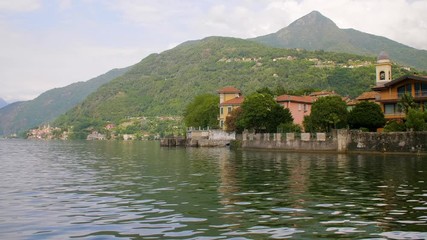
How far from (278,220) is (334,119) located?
60961 mm

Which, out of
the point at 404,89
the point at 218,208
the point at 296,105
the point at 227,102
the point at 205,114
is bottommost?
the point at 218,208

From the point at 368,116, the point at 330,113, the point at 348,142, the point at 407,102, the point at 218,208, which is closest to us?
the point at 218,208

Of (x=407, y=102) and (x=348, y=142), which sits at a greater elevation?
(x=407, y=102)

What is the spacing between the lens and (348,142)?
225 ft

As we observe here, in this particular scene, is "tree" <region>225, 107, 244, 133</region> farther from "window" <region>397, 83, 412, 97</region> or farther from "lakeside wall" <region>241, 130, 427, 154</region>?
"window" <region>397, 83, 412, 97</region>

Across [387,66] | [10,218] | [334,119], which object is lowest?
[10,218]

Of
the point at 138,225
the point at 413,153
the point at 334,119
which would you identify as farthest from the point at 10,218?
the point at 334,119

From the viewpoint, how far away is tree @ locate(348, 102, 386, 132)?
72.9 meters

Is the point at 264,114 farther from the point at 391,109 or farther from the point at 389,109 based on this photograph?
the point at 391,109

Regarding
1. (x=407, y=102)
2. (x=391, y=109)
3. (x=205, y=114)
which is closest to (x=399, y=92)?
(x=391, y=109)

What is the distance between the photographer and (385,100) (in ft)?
250

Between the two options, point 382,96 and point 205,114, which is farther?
point 205,114

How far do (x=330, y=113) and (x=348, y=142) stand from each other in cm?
858

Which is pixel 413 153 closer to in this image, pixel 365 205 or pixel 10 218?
pixel 365 205
